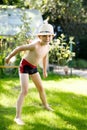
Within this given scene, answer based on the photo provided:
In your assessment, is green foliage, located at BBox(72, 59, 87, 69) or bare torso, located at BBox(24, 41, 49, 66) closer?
bare torso, located at BBox(24, 41, 49, 66)

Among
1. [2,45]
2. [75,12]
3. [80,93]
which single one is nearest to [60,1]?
[75,12]

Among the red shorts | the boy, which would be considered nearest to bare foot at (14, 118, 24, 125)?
the boy

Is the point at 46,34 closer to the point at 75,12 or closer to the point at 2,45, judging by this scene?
the point at 2,45

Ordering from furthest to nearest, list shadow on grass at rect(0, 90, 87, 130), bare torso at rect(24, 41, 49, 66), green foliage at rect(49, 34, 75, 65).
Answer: green foliage at rect(49, 34, 75, 65) < bare torso at rect(24, 41, 49, 66) < shadow on grass at rect(0, 90, 87, 130)

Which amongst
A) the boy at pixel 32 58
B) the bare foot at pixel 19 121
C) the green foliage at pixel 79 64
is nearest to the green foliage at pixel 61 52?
the green foliage at pixel 79 64

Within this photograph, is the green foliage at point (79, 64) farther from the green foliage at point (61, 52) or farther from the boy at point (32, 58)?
the boy at point (32, 58)

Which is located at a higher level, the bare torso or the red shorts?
the bare torso

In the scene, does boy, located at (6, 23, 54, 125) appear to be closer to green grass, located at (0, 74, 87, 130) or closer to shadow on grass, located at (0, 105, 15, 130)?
shadow on grass, located at (0, 105, 15, 130)

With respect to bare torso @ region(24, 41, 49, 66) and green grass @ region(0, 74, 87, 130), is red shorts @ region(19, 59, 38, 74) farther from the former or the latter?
green grass @ region(0, 74, 87, 130)

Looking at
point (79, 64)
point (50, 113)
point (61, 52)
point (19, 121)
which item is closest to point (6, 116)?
point (19, 121)

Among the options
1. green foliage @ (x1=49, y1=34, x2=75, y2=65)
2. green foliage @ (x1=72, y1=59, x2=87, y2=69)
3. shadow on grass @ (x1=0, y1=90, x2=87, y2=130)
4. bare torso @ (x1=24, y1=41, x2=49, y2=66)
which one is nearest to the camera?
shadow on grass @ (x1=0, y1=90, x2=87, y2=130)

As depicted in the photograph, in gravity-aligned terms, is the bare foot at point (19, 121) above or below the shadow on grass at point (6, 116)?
above

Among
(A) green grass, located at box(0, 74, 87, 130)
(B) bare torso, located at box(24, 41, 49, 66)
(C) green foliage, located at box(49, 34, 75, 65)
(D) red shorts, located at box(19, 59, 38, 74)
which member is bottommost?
(C) green foliage, located at box(49, 34, 75, 65)

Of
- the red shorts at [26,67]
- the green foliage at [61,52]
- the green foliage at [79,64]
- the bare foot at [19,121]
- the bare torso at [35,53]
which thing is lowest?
the green foliage at [79,64]
